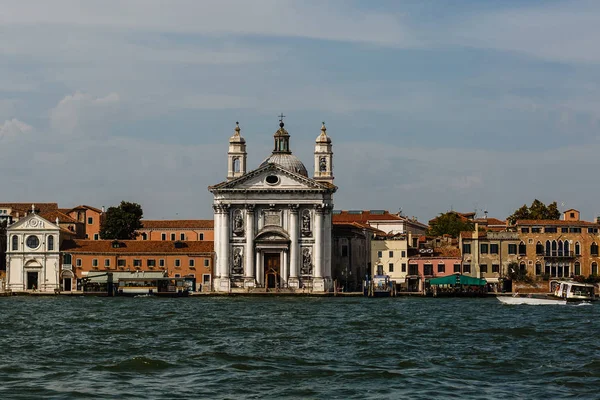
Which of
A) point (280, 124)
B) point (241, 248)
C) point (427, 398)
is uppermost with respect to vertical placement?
point (280, 124)

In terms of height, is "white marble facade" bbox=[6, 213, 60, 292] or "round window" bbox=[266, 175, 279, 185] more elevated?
"round window" bbox=[266, 175, 279, 185]

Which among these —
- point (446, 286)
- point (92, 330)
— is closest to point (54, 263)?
point (446, 286)

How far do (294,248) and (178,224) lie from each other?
86.7ft

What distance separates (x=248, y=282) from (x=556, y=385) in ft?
187

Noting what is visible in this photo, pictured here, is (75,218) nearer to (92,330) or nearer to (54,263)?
(54,263)

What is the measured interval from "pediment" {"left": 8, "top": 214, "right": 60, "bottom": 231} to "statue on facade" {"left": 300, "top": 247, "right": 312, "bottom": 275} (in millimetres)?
17197

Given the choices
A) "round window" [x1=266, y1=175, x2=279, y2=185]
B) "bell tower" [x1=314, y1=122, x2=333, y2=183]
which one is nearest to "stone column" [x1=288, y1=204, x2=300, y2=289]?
"round window" [x1=266, y1=175, x2=279, y2=185]

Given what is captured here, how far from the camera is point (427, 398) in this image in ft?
91.5

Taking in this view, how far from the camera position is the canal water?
2923 centimetres

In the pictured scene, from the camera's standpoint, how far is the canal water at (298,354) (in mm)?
29234

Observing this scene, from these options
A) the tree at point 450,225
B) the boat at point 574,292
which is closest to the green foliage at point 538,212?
the tree at point 450,225

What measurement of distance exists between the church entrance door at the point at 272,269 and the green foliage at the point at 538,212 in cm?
2536

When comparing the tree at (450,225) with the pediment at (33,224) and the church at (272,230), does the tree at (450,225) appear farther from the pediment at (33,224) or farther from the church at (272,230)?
the pediment at (33,224)

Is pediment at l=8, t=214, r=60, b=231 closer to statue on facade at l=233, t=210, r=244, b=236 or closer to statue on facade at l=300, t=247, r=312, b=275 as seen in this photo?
statue on facade at l=233, t=210, r=244, b=236
